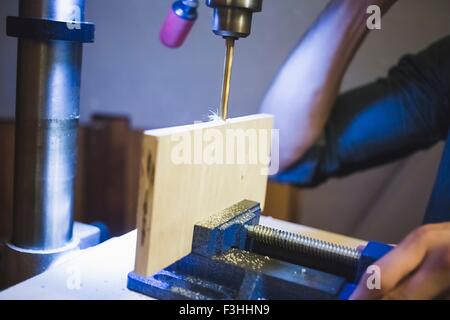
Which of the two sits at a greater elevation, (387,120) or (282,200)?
(387,120)

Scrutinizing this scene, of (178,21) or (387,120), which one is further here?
(387,120)

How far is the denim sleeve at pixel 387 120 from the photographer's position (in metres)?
Answer: 1.23

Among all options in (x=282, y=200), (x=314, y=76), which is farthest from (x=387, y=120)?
(x=282, y=200)

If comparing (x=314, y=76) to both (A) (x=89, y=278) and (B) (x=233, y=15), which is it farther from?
(A) (x=89, y=278)

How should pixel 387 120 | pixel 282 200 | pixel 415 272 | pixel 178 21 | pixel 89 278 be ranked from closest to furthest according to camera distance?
pixel 415 272 → pixel 89 278 → pixel 178 21 → pixel 387 120 → pixel 282 200

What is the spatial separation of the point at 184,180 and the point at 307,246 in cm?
22

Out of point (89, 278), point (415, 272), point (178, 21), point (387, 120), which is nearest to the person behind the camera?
point (415, 272)

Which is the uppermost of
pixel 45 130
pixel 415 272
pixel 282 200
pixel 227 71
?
pixel 227 71

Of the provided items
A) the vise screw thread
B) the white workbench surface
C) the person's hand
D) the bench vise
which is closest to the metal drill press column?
the white workbench surface

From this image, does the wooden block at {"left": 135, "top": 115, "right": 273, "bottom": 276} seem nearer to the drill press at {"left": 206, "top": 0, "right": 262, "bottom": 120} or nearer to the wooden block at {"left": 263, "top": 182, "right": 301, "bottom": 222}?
the drill press at {"left": 206, "top": 0, "right": 262, "bottom": 120}

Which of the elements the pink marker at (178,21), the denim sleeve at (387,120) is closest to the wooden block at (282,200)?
the denim sleeve at (387,120)

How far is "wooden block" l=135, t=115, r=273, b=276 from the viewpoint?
0.59 metres

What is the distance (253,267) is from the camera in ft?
2.21

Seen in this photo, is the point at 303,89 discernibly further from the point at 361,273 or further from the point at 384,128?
the point at 361,273
